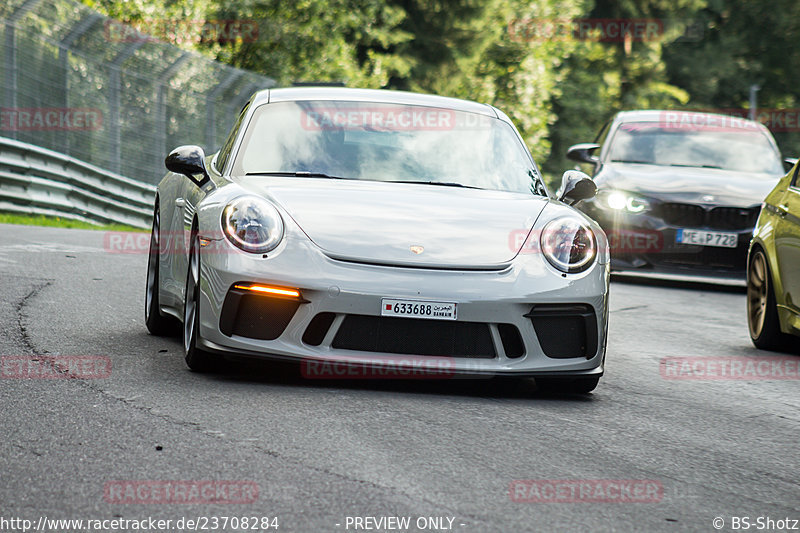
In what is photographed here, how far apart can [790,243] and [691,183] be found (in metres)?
5.00

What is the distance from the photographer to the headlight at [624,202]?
1347 centimetres

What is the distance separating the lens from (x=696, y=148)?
1474 centimetres

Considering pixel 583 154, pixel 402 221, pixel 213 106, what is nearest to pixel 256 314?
pixel 402 221

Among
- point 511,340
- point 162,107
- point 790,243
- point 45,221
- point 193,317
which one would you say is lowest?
point 45,221

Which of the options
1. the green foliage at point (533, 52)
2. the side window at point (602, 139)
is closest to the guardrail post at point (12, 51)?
the side window at point (602, 139)

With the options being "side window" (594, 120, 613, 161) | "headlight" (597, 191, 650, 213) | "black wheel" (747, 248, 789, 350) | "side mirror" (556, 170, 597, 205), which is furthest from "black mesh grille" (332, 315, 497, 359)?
"side window" (594, 120, 613, 161)

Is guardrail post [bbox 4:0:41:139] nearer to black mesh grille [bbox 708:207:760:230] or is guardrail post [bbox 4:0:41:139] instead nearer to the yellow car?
black mesh grille [bbox 708:207:760:230]

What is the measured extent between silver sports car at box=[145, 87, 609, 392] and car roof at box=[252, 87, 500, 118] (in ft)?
2.32

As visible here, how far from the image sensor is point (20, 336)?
22.9 ft

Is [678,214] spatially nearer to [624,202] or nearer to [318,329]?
[624,202]

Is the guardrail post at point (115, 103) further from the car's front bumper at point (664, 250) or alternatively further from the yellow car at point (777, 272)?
the yellow car at point (777, 272)

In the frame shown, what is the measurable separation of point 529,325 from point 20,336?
2.65m

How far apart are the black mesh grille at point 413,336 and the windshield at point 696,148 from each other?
880cm

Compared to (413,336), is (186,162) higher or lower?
higher
